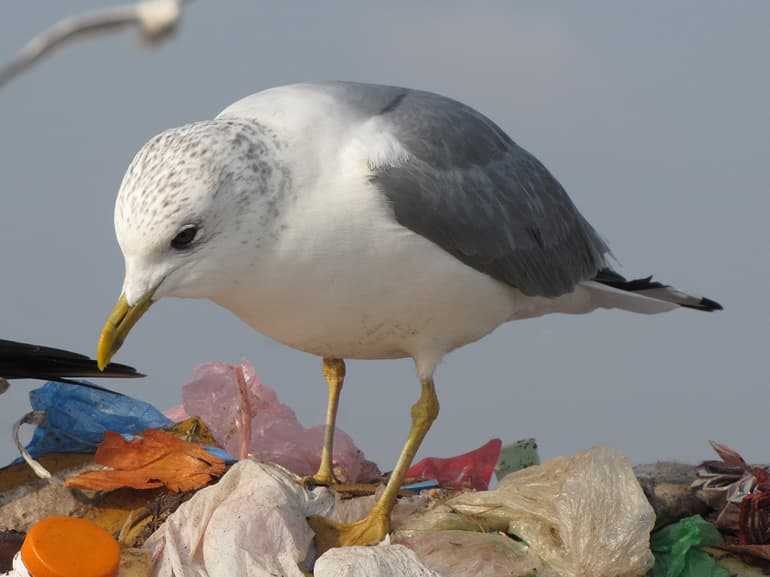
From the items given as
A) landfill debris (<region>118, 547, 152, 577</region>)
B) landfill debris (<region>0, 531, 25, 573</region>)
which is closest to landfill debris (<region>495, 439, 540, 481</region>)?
landfill debris (<region>118, 547, 152, 577</region>)

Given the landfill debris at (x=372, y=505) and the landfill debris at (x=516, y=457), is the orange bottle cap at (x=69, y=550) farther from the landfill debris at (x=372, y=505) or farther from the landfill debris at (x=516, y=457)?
the landfill debris at (x=516, y=457)

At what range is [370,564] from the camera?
8.60ft

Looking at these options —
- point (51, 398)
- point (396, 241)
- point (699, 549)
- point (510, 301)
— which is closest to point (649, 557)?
point (699, 549)

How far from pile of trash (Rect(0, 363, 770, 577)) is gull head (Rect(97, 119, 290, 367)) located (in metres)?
0.57

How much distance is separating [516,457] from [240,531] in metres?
1.40

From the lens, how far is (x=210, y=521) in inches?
114

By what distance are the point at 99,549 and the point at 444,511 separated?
0.98 m

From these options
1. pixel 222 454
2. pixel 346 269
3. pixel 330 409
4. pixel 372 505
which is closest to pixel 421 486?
pixel 372 505

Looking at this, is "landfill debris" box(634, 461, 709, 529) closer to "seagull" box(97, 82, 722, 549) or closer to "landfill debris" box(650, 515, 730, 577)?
"landfill debris" box(650, 515, 730, 577)

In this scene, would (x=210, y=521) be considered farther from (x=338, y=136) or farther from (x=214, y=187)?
(x=338, y=136)

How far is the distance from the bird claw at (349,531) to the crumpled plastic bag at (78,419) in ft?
3.21

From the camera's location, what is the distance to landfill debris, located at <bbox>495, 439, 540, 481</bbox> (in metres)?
3.89

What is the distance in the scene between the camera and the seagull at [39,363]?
12.1ft

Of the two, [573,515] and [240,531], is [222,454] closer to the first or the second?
[240,531]
